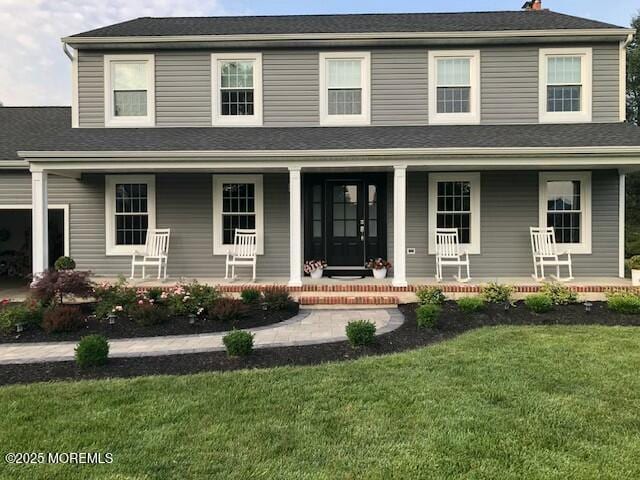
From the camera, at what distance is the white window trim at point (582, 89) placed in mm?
9070

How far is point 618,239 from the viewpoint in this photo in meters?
9.02

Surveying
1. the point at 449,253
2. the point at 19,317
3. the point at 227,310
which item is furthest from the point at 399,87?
the point at 19,317

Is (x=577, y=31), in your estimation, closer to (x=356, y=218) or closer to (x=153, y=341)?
(x=356, y=218)

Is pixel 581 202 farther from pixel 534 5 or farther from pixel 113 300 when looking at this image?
pixel 113 300

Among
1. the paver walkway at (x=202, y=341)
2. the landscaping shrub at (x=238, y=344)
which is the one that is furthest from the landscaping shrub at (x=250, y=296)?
the landscaping shrub at (x=238, y=344)

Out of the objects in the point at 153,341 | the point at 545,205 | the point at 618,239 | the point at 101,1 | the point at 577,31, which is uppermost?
the point at 101,1

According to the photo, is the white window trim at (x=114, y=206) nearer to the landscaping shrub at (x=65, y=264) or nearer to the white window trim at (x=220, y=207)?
the landscaping shrub at (x=65, y=264)

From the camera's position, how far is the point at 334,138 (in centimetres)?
848

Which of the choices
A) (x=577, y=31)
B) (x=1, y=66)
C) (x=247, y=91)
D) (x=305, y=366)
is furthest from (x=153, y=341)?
(x=1, y=66)

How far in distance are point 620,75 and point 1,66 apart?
890 inches

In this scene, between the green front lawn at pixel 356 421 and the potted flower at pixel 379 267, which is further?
the potted flower at pixel 379 267

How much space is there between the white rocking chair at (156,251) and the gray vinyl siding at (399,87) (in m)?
5.13

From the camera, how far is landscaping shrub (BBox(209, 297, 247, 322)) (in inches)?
245

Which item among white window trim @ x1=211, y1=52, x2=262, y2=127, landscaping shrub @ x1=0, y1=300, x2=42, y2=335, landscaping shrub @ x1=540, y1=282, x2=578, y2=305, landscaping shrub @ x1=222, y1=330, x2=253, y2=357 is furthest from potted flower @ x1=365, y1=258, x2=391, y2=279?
landscaping shrub @ x1=0, y1=300, x2=42, y2=335
